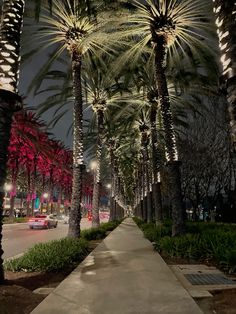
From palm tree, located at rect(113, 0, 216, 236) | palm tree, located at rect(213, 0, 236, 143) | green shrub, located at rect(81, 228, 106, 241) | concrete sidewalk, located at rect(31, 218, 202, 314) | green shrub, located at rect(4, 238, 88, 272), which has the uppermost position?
palm tree, located at rect(113, 0, 216, 236)

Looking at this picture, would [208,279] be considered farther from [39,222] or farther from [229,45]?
[39,222]

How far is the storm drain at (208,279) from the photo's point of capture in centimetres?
764

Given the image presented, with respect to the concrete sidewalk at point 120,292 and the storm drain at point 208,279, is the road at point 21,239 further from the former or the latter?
the storm drain at point 208,279

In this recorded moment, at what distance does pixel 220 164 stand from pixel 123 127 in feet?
41.2

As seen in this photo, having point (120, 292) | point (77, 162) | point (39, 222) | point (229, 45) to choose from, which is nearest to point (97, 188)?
point (77, 162)

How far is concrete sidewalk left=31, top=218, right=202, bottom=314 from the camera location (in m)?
5.68

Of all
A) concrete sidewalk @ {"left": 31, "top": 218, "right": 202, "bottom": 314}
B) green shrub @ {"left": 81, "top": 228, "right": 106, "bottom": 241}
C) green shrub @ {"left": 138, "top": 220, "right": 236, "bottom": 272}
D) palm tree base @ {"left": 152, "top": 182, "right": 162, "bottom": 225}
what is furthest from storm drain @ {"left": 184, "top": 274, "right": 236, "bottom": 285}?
palm tree base @ {"left": 152, "top": 182, "right": 162, "bottom": 225}

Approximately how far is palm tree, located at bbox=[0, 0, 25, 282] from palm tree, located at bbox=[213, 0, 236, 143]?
409 centimetres

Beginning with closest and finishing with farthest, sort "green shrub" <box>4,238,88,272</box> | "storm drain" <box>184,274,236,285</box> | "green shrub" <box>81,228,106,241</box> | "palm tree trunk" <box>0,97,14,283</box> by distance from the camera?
"palm tree trunk" <box>0,97,14,283</box> → "storm drain" <box>184,274,236,285</box> → "green shrub" <box>4,238,88,272</box> → "green shrub" <box>81,228,106,241</box>

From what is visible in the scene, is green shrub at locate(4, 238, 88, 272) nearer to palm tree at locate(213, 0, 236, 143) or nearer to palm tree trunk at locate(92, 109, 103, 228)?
palm tree at locate(213, 0, 236, 143)

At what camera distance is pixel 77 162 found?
15664mm

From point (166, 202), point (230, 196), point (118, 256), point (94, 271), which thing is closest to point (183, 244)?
point (118, 256)

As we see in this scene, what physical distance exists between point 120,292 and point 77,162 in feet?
30.5

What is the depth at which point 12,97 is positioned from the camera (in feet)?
25.0
